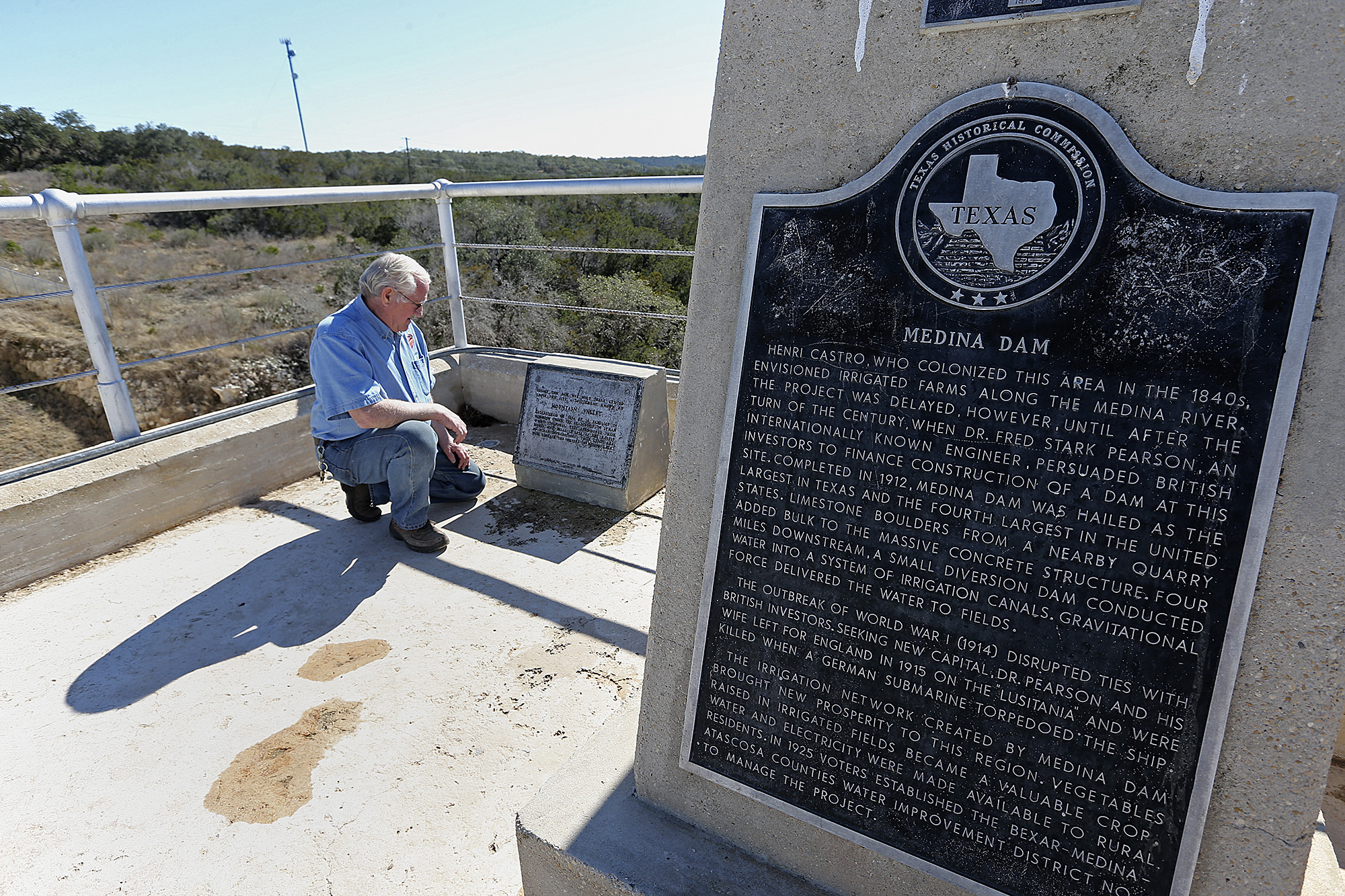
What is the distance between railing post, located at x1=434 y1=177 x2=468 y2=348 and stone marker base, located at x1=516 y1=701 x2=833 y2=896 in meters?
3.65

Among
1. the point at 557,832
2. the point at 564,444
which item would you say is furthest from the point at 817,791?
the point at 564,444

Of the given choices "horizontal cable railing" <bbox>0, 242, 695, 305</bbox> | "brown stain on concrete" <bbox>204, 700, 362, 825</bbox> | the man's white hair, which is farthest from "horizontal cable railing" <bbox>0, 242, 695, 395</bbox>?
"brown stain on concrete" <bbox>204, 700, 362, 825</bbox>

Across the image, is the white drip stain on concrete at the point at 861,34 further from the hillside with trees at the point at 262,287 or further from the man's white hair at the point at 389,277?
the hillside with trees at the point at 262,287

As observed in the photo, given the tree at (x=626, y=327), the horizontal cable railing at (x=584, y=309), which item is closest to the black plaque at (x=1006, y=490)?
the horizontal cable railing at (x=584, y=309)

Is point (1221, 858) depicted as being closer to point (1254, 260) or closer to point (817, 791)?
point (817, 791)

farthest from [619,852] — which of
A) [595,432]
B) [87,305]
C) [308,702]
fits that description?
[87,305]

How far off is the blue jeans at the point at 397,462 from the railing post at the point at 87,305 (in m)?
0.94

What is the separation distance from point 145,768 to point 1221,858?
273cm

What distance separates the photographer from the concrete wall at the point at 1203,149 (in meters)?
1.07

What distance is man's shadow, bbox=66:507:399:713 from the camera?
2.51 m

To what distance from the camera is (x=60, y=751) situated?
2193 mm

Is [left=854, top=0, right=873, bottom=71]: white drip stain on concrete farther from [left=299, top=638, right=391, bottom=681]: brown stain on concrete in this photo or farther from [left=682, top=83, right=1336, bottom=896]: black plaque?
[left=299, top=638, right=391, bottom=681]: brown stain on concrete

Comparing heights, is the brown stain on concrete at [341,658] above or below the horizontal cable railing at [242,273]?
below

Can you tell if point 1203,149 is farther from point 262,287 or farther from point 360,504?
point 262,287
